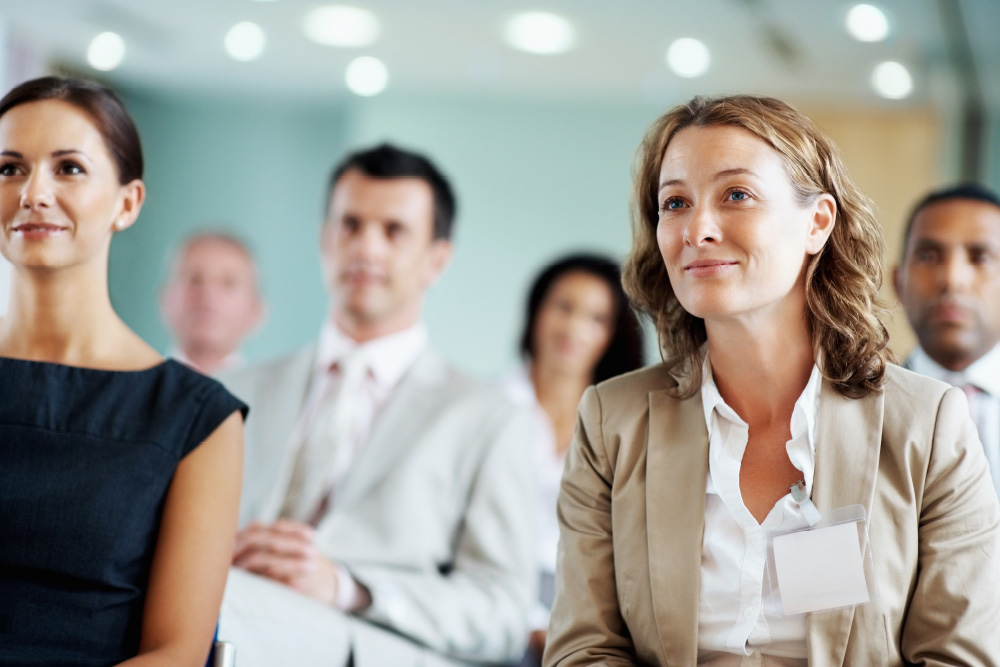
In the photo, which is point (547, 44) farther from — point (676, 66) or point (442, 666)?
point (442, 666)

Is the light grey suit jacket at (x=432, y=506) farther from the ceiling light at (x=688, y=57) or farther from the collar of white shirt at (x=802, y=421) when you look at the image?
the ceiling light at (x=688, y=57)

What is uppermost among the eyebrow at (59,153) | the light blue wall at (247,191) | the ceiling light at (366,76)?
the ceiling light at (366,76)

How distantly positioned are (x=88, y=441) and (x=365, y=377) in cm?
128

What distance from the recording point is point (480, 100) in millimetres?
7824

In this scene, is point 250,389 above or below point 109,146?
below

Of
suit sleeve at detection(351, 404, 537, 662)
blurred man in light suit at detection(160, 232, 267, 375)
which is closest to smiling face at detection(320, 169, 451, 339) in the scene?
suit sleeve at detection(351, 404, 537, 662)

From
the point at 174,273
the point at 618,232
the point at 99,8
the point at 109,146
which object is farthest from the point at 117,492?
the point at 618,232

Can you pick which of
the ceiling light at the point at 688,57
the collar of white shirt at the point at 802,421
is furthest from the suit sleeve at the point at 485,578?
the ceiling light at the point at 688,57

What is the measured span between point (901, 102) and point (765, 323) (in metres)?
5.95

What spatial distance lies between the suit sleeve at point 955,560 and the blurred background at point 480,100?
416 centimetres

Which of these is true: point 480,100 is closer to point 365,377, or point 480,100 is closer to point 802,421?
point 365,377

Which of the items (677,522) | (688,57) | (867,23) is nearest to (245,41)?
(688,57)

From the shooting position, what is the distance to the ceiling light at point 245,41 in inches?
254

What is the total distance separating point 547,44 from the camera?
6.53 meters
